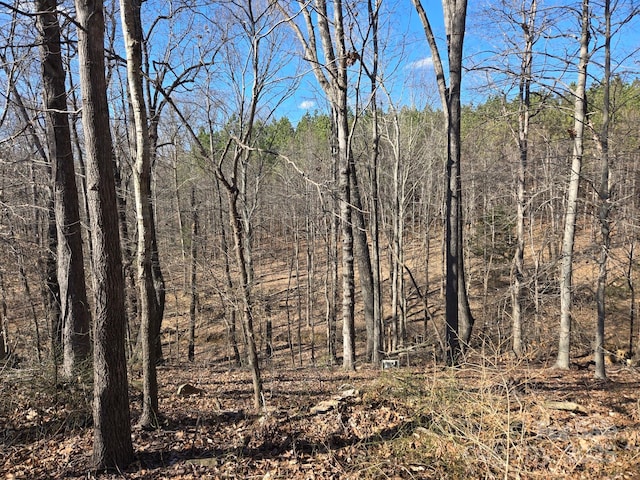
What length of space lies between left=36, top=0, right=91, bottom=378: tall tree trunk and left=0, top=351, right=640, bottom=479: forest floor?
767 millimetres

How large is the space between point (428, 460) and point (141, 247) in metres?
3.53

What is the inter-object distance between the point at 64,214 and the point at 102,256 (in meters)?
3.00

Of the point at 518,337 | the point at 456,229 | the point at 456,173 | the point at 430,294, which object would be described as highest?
the point at 456,173

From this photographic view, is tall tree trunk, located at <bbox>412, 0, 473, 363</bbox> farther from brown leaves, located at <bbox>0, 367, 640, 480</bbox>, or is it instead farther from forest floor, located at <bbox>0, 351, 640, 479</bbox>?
brown leaves, located at <bbox>0, 367, 640, 480</bbox>

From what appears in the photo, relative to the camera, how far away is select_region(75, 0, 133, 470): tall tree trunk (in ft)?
11.6

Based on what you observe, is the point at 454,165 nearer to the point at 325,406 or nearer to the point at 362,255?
the point at 362,255

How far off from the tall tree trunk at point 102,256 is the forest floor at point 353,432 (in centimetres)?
37

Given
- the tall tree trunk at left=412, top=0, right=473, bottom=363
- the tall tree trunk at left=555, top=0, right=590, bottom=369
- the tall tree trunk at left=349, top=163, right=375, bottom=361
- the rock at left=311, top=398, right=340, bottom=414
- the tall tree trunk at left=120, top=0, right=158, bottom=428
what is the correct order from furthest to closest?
the tall tree trunk at left=349, top=163, right=375, bottom=361 < the tall tree trunk at left=412, top=0, right=473, bottom=363 < the tall tree trunk at left=555, top=0, right=590, bottom=369 < the rock at left=311, top=398, right=340, bottom=414 < the tall tree trunk at left=120, top=0, right=158, bottom=428

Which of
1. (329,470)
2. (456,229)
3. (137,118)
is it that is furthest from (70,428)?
(456,229)

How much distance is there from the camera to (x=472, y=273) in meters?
23.8

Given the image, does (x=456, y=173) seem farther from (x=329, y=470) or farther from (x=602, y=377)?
(x=329, y=470)

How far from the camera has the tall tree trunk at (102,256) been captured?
3539 mm

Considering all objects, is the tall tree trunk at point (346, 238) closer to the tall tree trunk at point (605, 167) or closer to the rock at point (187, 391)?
the rock at point (187, 391)

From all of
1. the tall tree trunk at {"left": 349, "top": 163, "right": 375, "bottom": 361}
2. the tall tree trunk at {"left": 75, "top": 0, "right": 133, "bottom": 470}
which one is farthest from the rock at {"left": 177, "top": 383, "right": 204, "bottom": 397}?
the tall tree trunk at {"left": 349, "top": 163, "right": 375, "bottom": 361}
